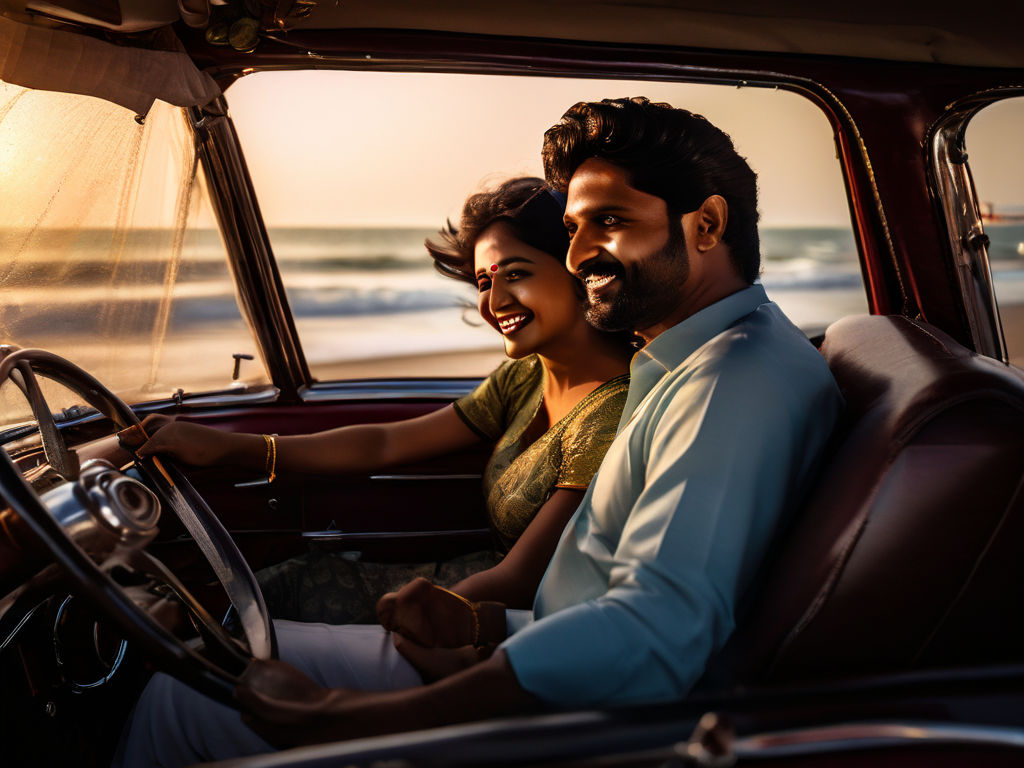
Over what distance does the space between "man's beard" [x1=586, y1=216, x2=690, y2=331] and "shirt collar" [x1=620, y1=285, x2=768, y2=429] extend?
50 millimetres

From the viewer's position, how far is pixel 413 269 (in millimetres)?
17531

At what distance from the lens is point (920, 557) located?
1.04 metres

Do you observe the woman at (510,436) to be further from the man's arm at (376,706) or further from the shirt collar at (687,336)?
the man's arm at (376,706)

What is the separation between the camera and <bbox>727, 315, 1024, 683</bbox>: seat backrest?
3.39 ft

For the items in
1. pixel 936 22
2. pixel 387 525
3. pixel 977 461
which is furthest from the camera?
pixel 387 525

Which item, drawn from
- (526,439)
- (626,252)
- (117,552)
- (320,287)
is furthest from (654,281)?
(320,287)

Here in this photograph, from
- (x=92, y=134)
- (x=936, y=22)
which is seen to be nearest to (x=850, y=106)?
(x=936, y=22)

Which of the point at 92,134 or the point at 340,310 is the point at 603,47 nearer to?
the point at 92,134

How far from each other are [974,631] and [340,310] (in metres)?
15.6

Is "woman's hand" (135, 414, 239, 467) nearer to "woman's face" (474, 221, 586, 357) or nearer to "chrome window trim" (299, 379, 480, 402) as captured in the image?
"chrome window trim" (299, 379, 480, 402)

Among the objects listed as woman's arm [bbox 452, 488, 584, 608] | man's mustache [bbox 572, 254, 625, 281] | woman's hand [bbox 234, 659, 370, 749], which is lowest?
woman's arm [bbox 452, 488, 584, 608]

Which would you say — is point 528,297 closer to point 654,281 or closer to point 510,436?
point 510,436

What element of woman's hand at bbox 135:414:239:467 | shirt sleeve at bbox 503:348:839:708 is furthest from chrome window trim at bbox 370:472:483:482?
shirt sleeve at bbox 503:348:839:708

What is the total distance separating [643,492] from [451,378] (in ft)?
5.76
